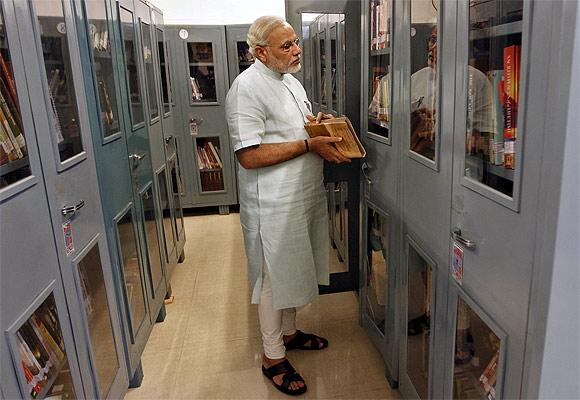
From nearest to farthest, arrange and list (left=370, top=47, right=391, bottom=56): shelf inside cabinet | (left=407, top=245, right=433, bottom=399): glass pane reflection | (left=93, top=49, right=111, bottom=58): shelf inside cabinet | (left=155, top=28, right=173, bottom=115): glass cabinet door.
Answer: (left=407, top=245, right=433, bottom=399): glass pane reflection
(left=370, top=47, right=391, bottom=56): shelf inside cabinet
(left=93, top=49, right=111, bottom=58): shelf inside cabinet
(left=155, top=28, right=173, bottom=115): glass cabinet door

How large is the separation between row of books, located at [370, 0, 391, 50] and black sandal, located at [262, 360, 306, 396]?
138 centimetres

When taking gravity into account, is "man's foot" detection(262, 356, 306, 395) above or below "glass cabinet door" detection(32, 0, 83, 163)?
below

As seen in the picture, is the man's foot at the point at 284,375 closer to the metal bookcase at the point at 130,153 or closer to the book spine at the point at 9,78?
the metal bookcase at the point at 130,153

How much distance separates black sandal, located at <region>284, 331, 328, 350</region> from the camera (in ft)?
6.98

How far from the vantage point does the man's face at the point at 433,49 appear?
118 centimetres

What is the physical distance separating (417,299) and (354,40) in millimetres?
1126

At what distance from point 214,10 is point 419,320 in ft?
12.7

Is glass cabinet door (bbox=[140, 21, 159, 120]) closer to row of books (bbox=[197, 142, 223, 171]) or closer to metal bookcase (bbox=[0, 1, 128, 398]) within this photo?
metal bookcase (bbox=[0, 1, 128, 398])

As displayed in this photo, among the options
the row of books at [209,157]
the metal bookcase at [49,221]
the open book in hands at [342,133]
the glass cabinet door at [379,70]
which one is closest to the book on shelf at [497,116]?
the glass cabinet door at [379,70]

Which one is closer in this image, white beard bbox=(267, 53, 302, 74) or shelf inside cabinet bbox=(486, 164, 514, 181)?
shelf inside cabinet bbox=(486, 164, 514, 181)

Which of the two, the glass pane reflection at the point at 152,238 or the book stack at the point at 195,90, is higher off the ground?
the book stack at the point at 195,90

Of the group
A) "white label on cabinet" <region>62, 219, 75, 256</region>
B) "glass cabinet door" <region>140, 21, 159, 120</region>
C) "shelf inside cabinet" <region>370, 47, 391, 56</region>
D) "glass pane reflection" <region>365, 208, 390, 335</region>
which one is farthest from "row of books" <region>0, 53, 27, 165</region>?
"glass cabinet door" <region>140, 21, 159, 120</region>

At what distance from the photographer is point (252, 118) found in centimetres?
162

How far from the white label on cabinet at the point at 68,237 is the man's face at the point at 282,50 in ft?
3.05
